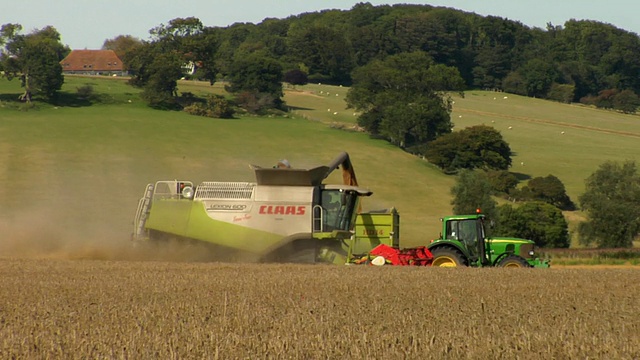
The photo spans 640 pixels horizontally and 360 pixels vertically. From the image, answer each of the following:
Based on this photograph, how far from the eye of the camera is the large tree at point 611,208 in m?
51.4

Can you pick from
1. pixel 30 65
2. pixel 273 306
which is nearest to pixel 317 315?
pixel 273 306

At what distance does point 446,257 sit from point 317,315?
1247cm

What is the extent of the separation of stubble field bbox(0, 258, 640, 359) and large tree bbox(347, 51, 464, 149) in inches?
2990

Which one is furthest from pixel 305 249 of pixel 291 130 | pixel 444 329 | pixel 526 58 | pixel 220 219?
pixel 526 58

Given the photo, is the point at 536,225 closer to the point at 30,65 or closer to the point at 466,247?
the point at 466,247

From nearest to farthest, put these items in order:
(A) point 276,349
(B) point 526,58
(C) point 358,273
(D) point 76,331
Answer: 1. (A) point 276,349
2. (D) point 76,331
3. (C) point 358,273
4. (B) point 526,58

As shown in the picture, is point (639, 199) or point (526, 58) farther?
point (526, 58)

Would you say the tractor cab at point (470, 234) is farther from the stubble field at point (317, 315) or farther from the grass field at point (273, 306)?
the stubble field at point (317, 315)

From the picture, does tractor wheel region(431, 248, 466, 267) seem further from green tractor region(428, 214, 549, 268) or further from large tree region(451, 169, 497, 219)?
large tree region(451, 169, 497, 219)

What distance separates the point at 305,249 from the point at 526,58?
15690 centimetres

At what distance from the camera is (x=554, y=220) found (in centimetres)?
5628

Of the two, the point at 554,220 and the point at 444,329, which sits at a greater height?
the point at 444,329

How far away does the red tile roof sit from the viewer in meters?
176

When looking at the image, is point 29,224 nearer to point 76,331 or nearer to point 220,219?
point 220,219
